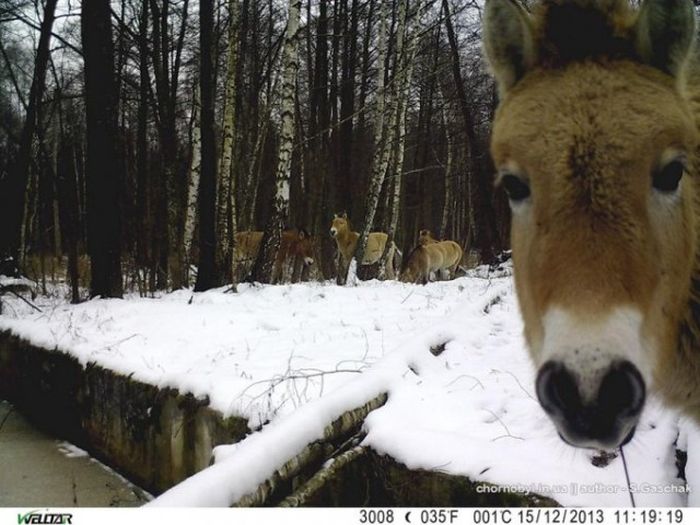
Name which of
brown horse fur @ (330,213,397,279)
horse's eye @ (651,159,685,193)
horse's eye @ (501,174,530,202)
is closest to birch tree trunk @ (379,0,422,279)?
brown horse fur @ (330,213,397,279)

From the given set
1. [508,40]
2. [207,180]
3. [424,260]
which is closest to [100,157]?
[207,180]

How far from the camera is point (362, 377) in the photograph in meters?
2.86

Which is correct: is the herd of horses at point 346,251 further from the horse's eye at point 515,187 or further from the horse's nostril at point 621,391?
the horse's nostril at point 621,391

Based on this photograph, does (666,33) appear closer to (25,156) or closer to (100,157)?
(100,157)

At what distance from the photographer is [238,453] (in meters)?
2.00

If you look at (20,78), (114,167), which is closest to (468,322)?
(114,167)

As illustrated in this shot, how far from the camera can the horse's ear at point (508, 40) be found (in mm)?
1647

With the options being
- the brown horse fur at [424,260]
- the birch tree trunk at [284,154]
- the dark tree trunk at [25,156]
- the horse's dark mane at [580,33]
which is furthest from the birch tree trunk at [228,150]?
the horse's dark mane at [580,33]

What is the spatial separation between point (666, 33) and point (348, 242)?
40.1ft

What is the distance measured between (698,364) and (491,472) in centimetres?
80

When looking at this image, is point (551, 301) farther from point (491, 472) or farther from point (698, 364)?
point (491, 472)

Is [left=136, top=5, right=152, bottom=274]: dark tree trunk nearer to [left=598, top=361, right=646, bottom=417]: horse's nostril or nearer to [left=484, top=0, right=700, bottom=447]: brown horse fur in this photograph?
[left=484, top=0, right=700, bottom=447]: brown horse fur

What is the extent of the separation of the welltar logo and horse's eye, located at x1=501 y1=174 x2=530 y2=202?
1.79 metres

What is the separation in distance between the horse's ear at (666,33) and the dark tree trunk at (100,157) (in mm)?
7353
